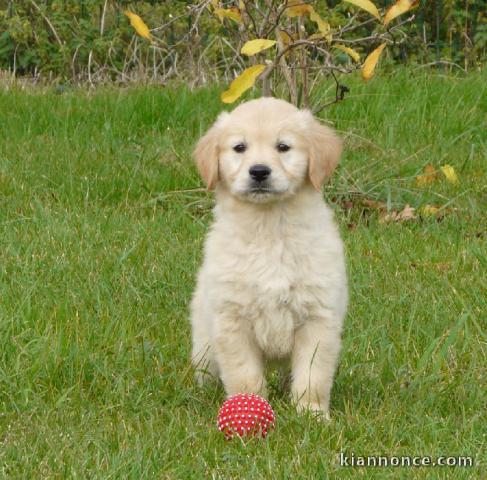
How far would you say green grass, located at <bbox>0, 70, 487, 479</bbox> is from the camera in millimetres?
3221

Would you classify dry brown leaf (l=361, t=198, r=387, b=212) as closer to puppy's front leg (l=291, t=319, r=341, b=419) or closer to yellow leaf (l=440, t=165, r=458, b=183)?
yellow leaf (l=440, t=165, r=458, b=183)

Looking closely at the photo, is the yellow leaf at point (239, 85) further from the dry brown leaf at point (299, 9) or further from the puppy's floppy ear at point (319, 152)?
the puppy's floppy ear at point (319, 152)

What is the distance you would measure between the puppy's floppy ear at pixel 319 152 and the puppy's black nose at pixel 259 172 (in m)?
0.19

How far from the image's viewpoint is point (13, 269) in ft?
15.9

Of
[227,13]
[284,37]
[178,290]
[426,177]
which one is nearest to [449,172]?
[426,177]

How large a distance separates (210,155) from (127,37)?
6.73 m

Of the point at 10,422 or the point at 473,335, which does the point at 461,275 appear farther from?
the point at 10,422

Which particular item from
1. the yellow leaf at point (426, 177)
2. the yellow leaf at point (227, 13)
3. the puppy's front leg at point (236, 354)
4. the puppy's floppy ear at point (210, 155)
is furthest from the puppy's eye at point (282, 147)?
the yellow leaf at point (426, 177)

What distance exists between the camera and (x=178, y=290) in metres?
4.72

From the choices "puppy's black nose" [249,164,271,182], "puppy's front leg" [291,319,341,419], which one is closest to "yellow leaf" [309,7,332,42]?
"puppy's black nose" [249,164,271,182]

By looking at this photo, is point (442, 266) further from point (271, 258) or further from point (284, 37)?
point (271, 258)

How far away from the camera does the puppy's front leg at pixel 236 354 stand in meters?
3.53

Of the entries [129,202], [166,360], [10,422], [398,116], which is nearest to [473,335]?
[166,360]

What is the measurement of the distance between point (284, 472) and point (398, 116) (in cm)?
428
